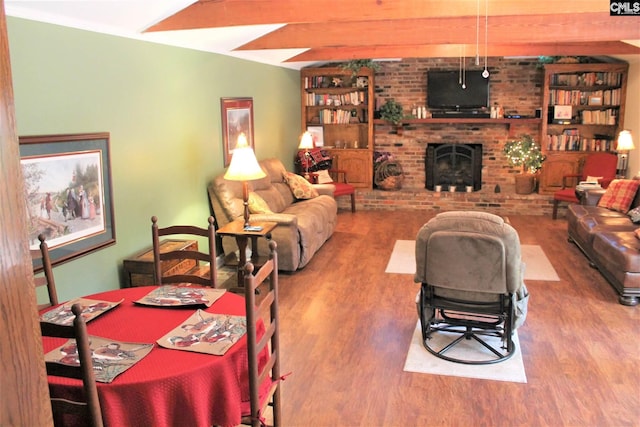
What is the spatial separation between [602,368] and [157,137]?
3908 millimetres

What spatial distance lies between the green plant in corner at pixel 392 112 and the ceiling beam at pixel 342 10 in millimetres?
4773

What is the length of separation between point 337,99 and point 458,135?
216 centimetres

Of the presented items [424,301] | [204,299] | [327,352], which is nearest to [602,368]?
[424,301]

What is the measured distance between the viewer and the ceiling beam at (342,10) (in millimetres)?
4348

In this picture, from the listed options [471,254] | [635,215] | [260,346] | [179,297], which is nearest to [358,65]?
[635,215]

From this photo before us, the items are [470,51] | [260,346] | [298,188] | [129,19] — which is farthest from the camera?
[470,51]

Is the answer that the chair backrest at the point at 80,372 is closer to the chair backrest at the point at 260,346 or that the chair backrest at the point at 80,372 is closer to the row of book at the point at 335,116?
the chair backrest at the point at 260,346

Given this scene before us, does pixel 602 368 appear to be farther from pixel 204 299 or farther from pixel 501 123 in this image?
pixel 501 123

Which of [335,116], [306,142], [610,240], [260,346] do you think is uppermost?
[335,116]

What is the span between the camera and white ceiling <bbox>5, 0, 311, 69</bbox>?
3418 millimetres

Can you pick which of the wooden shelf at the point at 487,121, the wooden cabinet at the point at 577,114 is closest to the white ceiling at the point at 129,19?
the wooden shelf at the point at 487,121

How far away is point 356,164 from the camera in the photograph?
9602 mm

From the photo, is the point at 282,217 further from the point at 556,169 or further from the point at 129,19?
the point at 556,169

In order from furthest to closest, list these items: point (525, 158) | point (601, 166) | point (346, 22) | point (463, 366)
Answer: point (525, 158)
point (601, 166)
point (346, 22)
point (463, 366)
